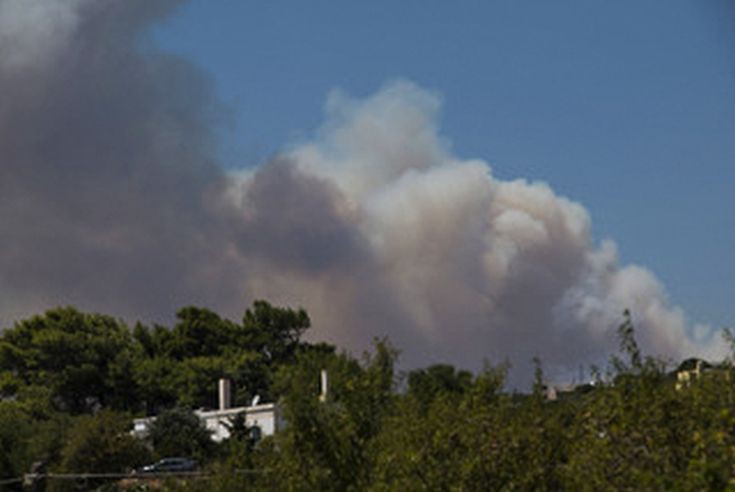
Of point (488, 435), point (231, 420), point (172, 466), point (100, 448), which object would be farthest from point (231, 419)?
point (488, 435)

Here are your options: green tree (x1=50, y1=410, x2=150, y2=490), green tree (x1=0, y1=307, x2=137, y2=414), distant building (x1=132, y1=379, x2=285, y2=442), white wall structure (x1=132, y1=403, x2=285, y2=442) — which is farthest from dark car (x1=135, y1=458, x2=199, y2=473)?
green tree (x1=0, y1=307, x2=137, y2=414)

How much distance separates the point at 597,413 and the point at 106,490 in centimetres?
3355

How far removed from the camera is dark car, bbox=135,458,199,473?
5556 cm

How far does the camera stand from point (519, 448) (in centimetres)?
1712

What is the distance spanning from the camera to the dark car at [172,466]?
182 ft

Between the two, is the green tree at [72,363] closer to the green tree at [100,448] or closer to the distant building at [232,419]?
the distant building at [232,419]

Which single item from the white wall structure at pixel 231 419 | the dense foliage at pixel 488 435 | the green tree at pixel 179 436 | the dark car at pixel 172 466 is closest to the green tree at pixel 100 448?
the dark car at pixel 172 466

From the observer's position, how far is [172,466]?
57.8 m

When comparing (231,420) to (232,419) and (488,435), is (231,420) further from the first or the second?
(488,435)

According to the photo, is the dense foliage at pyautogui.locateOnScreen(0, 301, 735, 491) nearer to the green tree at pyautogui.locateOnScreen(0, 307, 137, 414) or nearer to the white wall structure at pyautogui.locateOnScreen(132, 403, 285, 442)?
the white wall structure at pyautogui.locateOnScreen(132, 403, 285, 442)

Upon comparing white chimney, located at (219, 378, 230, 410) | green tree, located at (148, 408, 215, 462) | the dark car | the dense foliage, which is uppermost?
white chimney, located at (219, 378, 230, 410)

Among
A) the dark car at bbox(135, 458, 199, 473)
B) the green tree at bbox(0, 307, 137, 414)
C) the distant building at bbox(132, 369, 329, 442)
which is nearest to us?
the dark car at bbox(135, 458, 199, 473)

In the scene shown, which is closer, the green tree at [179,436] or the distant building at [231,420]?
the green tree at [179,436]

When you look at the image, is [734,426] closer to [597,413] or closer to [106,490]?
[597,413]
